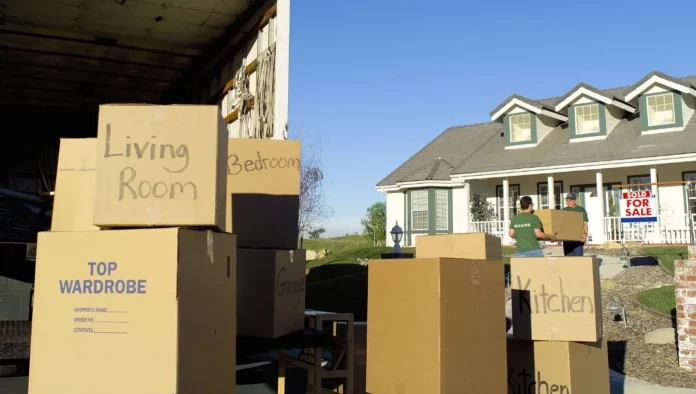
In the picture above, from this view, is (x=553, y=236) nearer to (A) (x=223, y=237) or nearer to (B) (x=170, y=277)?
(A) (x=223, y=237)

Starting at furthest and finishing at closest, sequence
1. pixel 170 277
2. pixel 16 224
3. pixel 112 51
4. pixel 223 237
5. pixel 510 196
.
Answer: pixel 510 196 < pixel 112 51 < pixel 16 224 < pixel 223 237 < pixel 170 277

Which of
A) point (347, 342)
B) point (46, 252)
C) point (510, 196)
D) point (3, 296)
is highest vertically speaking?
point (510, 196)

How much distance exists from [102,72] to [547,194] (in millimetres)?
14394

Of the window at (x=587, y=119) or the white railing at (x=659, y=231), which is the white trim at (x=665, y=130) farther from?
the white railing at (x=659, y=231)

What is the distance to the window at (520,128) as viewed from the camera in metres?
19.1

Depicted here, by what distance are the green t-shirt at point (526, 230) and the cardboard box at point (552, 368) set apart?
2.11 metres

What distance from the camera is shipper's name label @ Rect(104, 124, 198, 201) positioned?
8.51 feet

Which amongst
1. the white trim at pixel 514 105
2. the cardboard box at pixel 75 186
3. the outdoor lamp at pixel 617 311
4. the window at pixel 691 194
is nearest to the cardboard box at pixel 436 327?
the cardboard box at pixel 75 186

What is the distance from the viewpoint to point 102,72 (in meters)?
7.47

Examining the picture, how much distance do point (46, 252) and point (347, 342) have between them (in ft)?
7.51

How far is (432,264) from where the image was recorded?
327 centimetres

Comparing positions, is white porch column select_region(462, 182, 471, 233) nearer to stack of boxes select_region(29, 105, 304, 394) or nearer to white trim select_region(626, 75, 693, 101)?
white trim select_region(626, 75, 693, 101)

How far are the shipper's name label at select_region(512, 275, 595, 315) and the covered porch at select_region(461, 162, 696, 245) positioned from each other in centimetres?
1151

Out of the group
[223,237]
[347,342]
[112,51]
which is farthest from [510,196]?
[223,237]
